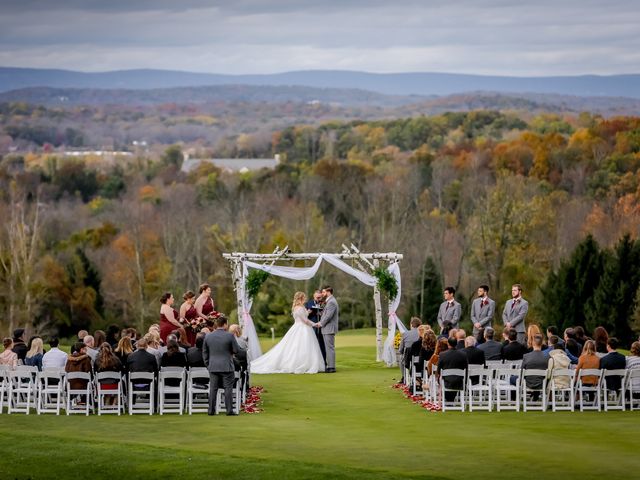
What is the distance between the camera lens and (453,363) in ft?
77.7

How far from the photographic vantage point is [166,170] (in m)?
158

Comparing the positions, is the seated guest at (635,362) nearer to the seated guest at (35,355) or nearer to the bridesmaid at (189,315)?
the bridesmaid at (189,315)

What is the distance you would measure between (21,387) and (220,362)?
13.1 ft

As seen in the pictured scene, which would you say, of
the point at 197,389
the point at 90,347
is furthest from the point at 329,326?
the point at 197,389

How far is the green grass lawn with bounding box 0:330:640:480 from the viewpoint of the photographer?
18.0m

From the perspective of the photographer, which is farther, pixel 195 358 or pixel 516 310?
pixel 516 310

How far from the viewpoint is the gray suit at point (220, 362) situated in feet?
77.2

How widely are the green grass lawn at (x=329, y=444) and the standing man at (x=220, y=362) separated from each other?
16.9 inches

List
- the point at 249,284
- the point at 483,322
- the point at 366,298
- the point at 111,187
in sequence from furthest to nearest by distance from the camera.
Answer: the point at 111,187
the point at 366,298
the point at 249,284
the point at 483,322

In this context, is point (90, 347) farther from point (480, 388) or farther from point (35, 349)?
point (480, 388)

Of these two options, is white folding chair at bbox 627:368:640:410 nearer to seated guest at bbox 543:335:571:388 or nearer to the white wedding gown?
seated guest at bbox 543:335:571:388

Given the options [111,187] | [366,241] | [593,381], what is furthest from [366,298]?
[111,187]

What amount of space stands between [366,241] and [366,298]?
1638cm

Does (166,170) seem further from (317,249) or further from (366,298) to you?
(366,298)
